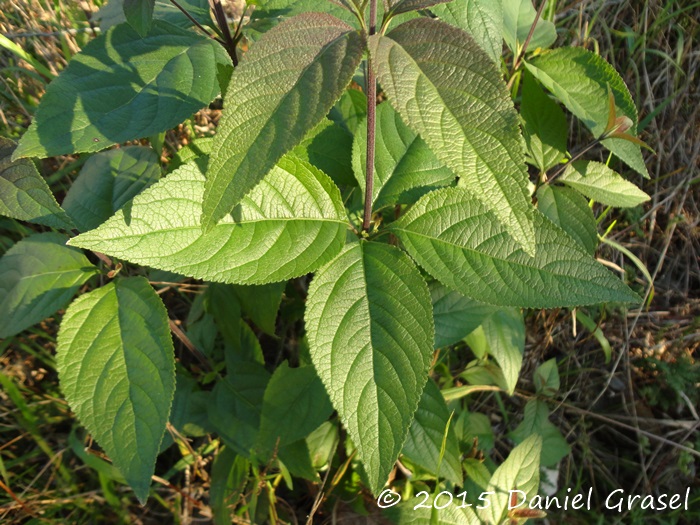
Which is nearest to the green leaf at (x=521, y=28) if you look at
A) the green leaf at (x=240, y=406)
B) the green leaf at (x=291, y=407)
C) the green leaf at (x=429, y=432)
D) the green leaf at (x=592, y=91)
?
the green leaf at (x=592, y=91)

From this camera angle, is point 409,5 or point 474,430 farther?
point 474,430

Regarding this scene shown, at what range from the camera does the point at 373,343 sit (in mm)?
1099

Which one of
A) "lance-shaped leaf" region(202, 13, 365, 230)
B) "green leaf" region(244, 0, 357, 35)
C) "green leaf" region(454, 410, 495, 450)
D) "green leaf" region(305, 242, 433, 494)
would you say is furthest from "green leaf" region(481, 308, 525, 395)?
"lance-shaped leaf" region(202, 13, 365, 230)

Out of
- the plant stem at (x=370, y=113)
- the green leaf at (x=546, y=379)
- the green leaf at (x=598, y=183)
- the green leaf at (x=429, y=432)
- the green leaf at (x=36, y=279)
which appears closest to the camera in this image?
the plant stem at (x=370, y=113)

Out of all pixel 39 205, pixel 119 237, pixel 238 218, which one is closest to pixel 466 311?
pixel 238 218

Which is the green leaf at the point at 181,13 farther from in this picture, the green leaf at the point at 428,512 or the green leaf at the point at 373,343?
the green leaf at the point at 428,512

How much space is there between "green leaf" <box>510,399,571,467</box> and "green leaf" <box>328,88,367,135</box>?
3.98ft

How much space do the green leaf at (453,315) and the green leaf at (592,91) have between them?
0.59 metres

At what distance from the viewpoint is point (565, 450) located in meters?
2.05

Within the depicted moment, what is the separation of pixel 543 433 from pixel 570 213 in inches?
33.5

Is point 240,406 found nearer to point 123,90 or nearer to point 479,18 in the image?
point 123,90

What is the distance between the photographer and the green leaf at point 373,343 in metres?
1.03

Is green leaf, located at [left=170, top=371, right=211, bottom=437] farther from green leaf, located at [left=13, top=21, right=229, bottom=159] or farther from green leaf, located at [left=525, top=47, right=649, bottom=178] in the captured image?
green leaf, located at [left=525, top=47, right=649, bottom=178]

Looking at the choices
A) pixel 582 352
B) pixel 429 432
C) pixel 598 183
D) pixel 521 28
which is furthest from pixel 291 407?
pixel 582 352
